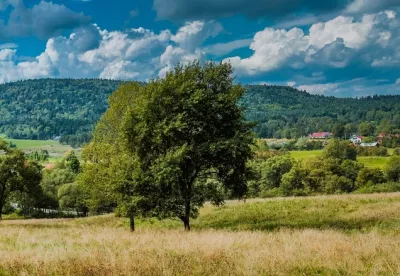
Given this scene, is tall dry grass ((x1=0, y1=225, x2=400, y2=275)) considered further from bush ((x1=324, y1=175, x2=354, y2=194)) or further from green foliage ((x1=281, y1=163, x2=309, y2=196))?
bush ((x1=324, y1=175, x2=354, y2=194))

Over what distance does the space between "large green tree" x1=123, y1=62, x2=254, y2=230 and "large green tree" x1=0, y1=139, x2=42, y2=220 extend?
2533 centimetres

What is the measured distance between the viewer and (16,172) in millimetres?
44656

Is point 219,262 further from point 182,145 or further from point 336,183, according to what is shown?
point 336,183

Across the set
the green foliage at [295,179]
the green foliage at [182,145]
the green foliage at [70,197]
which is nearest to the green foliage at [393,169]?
the green foliage at [295,179]

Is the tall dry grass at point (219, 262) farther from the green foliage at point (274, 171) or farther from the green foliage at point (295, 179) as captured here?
the green foliage at point (274, 171)

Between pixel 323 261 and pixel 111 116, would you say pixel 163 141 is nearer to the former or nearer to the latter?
pixel 111 116

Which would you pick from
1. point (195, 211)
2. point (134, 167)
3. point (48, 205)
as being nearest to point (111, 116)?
point (134, 167)

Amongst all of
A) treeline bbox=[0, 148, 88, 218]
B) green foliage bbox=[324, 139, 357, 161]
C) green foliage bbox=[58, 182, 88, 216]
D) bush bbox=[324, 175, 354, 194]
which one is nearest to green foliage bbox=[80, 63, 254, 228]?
treeline bbox=[0, 148, 88, 218]

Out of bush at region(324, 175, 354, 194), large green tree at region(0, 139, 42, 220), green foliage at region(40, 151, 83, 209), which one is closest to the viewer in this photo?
large green tree at region(0, 139, 42, 220)

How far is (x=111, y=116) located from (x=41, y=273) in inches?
1173

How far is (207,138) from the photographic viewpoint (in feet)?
78.3

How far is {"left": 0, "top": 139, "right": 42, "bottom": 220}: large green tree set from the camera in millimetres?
43500

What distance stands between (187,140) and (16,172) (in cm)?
2980

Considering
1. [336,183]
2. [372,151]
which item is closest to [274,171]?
[336,183]
